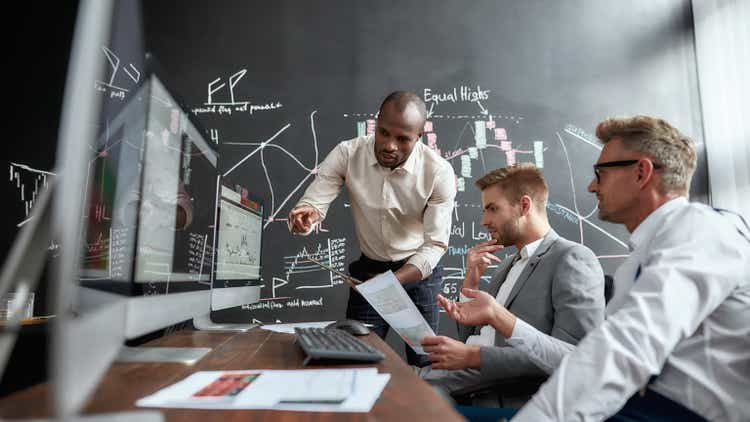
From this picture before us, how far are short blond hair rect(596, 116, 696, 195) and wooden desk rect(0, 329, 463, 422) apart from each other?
0.85m

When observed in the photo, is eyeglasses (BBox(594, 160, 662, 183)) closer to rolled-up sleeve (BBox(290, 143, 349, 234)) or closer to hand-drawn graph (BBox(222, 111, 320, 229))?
rolled-up sleeve (BBox(290, 143, 349, 234))

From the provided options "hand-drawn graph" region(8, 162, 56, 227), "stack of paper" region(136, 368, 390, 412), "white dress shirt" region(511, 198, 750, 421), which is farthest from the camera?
"hand-drawn graph" region(8, 162, 56, 227)

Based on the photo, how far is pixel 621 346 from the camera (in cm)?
84

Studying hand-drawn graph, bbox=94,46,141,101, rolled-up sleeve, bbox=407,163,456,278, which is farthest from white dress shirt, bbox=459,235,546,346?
hand-drawn graph, bbox=94,46,141,101

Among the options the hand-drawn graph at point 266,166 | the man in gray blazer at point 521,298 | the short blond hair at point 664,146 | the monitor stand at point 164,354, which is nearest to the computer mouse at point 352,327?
the man in gray blazer at point 521,298

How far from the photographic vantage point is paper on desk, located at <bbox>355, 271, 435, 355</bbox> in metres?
1.39

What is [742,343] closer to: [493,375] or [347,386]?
[493,375]

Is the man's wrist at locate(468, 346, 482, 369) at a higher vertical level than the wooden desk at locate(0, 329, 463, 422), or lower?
lower

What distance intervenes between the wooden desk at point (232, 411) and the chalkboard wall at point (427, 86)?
1.77 m

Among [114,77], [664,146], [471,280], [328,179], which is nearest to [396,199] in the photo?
[328,179]

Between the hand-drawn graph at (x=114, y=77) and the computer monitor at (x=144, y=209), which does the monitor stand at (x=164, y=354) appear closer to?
the computer monitor at (x=144, y=209)

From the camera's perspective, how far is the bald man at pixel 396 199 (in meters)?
2.16

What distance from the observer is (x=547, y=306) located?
148 centimetres

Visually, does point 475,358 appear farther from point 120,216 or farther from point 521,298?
point 120,216
